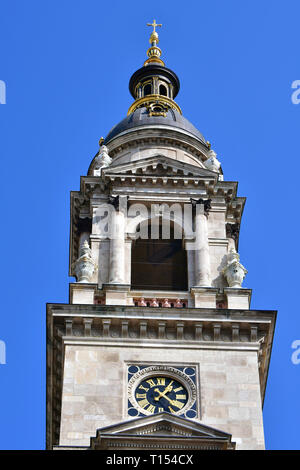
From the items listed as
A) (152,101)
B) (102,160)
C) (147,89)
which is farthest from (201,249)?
(147,89)

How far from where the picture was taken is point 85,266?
149ft

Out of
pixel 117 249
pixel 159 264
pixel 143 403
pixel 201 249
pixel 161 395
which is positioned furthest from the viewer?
pixel 159 264

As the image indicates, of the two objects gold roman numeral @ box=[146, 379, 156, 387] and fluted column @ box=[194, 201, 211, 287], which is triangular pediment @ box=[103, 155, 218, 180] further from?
gold roman numeral @ box=[146, 379, 156, 387]

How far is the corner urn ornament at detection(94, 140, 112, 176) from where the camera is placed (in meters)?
50.4

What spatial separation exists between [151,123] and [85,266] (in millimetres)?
9622

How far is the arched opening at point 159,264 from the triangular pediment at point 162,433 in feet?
24.8

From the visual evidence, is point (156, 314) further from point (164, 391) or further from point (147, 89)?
point (147, 89)

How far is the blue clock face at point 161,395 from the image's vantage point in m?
40.7

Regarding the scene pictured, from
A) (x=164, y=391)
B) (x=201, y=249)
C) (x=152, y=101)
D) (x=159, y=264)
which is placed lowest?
(x=164, y=391)
